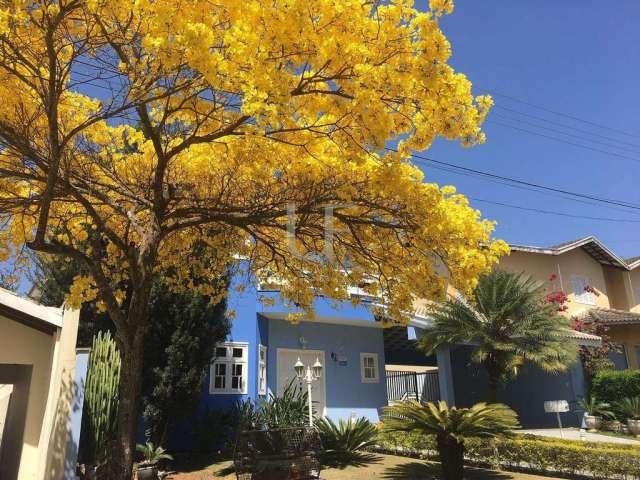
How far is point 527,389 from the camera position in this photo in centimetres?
1947

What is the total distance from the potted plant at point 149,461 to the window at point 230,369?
2741 mm

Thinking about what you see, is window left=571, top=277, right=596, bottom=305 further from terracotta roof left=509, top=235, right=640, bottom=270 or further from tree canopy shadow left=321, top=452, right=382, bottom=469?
tree canopy shadow left=321, top=452, right=382, bottom=469

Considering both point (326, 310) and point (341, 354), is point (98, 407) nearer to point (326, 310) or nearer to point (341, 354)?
point (326, 310)

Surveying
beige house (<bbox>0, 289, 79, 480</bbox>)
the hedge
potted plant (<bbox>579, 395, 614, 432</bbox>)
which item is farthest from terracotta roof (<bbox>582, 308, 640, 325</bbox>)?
beige house (<bbox>0, 289, 79, 480</bbox>)

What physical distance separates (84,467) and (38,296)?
503cm

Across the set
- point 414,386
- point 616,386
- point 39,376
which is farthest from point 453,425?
point 616,386

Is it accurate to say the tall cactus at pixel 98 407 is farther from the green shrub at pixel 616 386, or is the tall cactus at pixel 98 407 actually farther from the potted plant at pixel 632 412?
the green shrub at pixel 616 386

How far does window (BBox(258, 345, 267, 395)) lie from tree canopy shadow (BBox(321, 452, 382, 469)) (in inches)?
112

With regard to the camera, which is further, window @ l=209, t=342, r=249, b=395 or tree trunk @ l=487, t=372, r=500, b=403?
tree trunk @ l=487, t=372, r=500, b=403

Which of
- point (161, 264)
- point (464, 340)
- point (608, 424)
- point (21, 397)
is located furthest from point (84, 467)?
point (608, 424)

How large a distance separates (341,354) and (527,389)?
27.0 feet

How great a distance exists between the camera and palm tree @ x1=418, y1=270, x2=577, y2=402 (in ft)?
45.6

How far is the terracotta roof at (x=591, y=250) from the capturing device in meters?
23.8

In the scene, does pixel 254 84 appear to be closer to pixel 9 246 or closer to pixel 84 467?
pixel 9 246
